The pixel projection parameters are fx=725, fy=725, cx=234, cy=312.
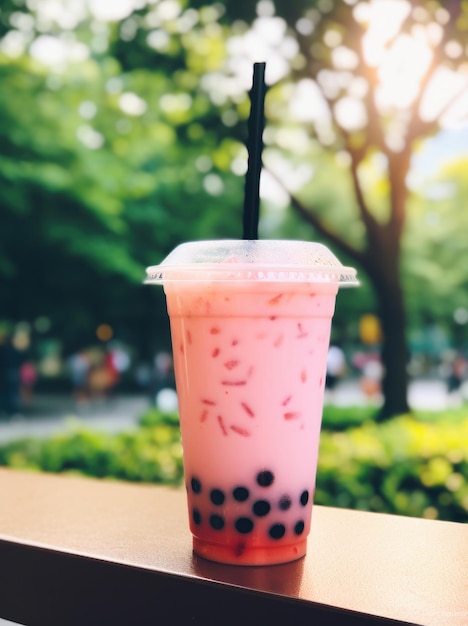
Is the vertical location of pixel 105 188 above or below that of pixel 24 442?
above

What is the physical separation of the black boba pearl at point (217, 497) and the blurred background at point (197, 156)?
3.50 metres

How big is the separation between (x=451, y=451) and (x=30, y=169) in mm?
7873

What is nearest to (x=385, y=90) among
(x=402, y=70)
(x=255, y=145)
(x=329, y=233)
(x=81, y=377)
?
(x=402, y=70)

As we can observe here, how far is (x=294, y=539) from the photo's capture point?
1088 mm

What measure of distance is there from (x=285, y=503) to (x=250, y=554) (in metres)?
0.09

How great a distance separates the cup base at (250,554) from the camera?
41.8 inches

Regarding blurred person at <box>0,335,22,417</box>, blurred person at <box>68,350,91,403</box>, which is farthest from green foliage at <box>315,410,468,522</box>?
blurred person at <box>68,350,91,403</box>

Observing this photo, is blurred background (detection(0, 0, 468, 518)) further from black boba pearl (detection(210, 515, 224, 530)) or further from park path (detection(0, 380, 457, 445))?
black boba pearl (detection(210, 515, 224, 530))

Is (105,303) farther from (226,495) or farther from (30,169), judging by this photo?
(226,495)

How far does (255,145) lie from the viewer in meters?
1.07

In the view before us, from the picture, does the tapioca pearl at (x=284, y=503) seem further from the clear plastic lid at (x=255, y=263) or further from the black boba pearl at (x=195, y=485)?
the clear plastic lid at (x=255, y=263)

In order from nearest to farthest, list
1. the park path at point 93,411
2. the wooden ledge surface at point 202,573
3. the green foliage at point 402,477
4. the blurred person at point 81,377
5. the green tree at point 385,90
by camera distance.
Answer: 1. the wooden ledge surface at point 202,573
2. the green foliage at point 402,477
3. the green tree at point 385,90
4. the park path at point 93,411
5. the blurred person at point 81,377

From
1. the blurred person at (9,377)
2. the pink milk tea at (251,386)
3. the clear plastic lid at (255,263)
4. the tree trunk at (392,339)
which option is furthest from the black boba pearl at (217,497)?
the blurred person at (9,377)

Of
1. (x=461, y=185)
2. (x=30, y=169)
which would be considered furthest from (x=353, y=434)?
(x=461, y=185)
